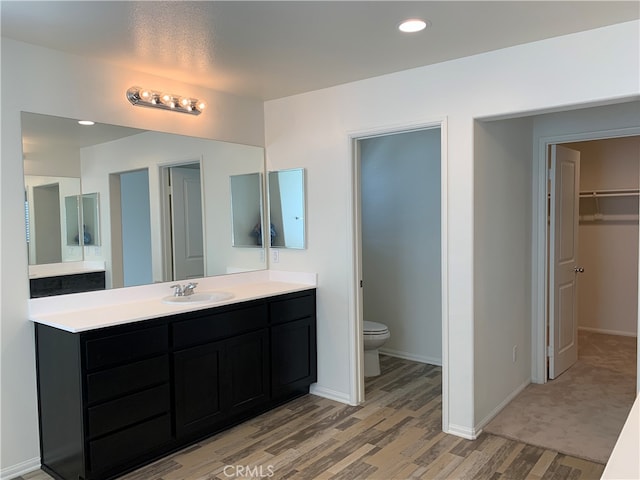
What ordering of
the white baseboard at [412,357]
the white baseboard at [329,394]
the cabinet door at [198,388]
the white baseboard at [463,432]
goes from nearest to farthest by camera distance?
the cabinet door at [198,388] → the white baseboard at [463,432] → the white baseboard at [329,394] → the white baseboard at [412,357]

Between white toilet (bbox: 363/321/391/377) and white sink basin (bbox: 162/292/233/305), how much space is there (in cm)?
134

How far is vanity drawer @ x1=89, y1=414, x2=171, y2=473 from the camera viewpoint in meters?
2.50

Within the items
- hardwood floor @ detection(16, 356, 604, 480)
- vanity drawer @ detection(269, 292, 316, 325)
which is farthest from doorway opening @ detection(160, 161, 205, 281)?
hardwood floor @ detection(16, 356, 604, 480)

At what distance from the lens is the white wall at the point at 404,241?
4.40m

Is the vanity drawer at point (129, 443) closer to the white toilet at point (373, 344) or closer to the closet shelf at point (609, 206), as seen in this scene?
the white toilet at point (373, 344)

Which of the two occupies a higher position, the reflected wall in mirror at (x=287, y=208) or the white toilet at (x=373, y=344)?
the reflected wall in mirror at (x=287, y=208)

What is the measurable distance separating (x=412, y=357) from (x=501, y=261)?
1635mm

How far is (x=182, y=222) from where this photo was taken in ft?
11.7

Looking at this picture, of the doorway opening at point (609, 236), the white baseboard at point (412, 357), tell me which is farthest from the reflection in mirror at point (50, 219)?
the doorway opening at point (609, 236)

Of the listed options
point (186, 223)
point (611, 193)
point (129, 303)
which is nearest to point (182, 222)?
point (186, 223)

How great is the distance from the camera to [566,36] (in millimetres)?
2605

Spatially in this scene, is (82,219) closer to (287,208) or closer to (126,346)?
(126,346)

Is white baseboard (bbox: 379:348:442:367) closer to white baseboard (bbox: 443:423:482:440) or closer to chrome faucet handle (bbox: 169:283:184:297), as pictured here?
white baseboard (bbox: 443:423:482:440)

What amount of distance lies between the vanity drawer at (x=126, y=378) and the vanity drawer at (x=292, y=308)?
2.93 feet
